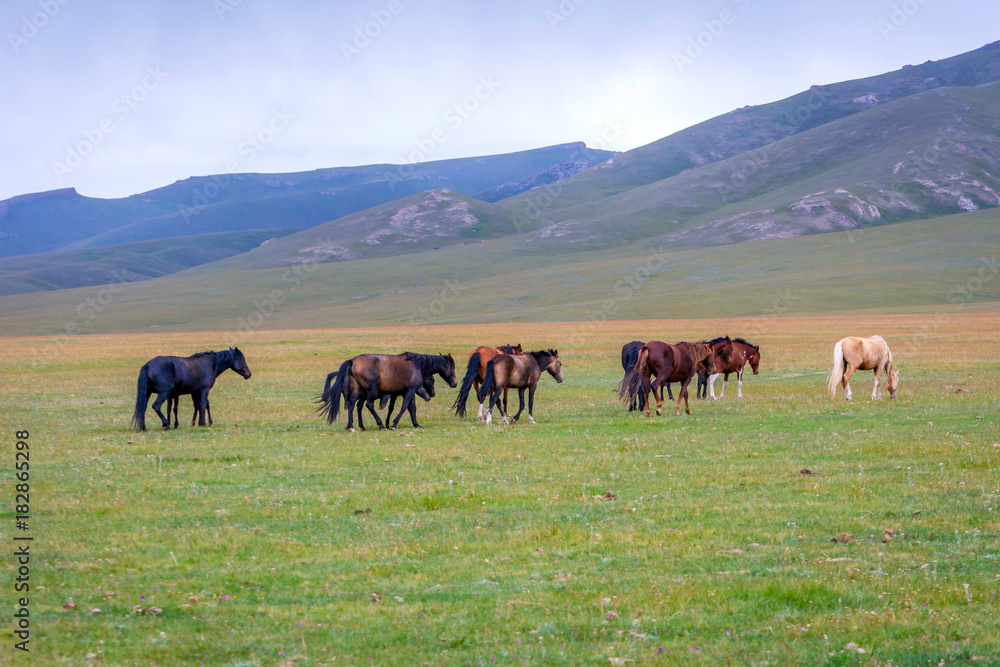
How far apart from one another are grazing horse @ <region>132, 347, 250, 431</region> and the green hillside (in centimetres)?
6190

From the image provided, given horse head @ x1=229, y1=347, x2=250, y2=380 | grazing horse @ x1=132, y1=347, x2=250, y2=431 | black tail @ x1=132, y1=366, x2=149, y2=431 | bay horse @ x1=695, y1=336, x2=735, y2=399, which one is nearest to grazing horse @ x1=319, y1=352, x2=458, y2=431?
grazing horse @ x1=132, y1=347, x2=250, y2=431

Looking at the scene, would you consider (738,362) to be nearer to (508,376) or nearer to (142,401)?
(508,376)

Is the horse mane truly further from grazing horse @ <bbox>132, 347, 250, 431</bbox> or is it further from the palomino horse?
the palomino horse

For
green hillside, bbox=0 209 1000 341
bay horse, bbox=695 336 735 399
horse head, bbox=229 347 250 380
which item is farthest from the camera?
green hillside, bbox=0 209 1000 341

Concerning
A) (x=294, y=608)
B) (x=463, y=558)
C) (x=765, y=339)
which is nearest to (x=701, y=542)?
(x=463, y=558)

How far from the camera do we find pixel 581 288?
118625mm

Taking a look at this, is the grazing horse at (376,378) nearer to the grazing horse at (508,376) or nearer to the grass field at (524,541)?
the grass field at (524,541)

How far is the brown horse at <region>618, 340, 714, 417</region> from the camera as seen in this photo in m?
19.7

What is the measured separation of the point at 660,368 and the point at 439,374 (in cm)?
531

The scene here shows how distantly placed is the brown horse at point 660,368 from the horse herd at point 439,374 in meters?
0.02

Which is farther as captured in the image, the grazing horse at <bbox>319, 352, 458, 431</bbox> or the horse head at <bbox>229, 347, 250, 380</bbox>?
the horse head at <bbox>229, 347, 250, 380</bbox>

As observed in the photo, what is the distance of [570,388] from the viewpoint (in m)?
27.8

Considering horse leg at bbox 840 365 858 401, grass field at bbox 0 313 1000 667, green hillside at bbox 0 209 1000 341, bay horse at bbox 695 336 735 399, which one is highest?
green hillside at bbox 0 209 1000 341

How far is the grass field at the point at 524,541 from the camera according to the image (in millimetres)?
6363
